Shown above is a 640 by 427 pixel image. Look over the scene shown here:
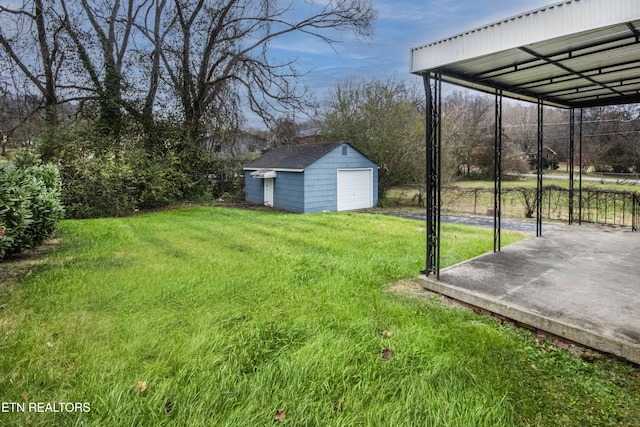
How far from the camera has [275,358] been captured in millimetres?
2600

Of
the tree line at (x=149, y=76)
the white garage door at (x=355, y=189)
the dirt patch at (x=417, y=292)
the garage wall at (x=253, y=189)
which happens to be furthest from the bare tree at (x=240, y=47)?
the dirt patch at (x=417, y=292)

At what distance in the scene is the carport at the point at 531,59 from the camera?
9.87ft

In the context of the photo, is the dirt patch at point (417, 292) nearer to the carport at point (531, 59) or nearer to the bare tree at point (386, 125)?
the carport at point (531, 59)

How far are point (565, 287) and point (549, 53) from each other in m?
2.54

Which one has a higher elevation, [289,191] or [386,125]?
[386,125]

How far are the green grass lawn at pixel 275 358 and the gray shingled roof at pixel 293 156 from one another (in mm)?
8937

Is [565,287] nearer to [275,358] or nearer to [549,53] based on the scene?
[549,53]

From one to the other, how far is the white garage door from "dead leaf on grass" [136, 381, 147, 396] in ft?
39.1

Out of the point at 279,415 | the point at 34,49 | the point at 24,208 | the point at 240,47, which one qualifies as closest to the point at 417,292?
the point at 279,415

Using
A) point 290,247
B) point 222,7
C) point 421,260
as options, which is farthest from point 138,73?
point 421,260

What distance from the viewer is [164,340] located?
112 inches

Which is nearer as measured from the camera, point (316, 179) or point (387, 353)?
point (387, 353)

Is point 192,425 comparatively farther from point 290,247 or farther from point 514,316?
point 290,247

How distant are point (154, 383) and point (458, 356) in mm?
2050
